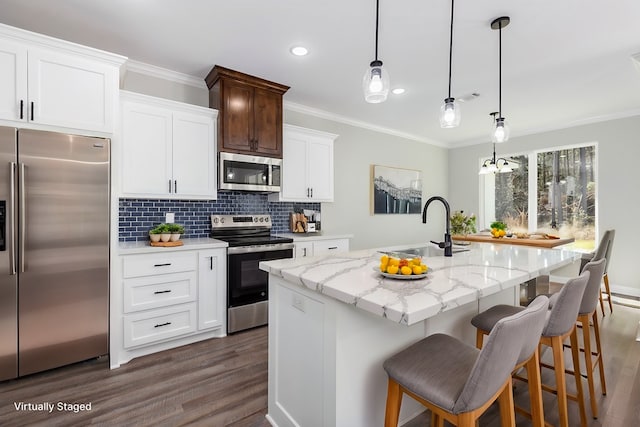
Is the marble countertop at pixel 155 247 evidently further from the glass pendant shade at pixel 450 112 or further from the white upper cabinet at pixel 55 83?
the glass pendant shade at pixel 450 112

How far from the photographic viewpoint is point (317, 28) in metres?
2.40

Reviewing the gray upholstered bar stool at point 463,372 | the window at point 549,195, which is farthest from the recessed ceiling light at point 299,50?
the window at point 549,195

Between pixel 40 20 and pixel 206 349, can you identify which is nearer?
pixel 40 20

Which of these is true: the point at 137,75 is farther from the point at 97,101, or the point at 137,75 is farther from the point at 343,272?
the point at 343,272

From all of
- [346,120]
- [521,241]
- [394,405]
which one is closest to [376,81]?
[394,405]

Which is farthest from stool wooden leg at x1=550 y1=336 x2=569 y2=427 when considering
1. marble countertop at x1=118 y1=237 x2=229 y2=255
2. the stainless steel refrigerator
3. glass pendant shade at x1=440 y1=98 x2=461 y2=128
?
the stainless steel refrigerator

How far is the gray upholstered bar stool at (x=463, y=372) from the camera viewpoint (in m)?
0.97

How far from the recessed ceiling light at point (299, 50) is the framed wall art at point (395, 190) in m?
2.60

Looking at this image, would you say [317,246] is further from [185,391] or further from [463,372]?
[463,372]

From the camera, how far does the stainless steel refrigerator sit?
2.05m

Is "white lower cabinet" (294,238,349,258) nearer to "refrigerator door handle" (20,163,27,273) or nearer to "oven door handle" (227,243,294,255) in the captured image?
"oven door handle" (227,243,294,255)

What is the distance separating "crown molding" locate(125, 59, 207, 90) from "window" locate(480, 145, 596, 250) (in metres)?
5.22

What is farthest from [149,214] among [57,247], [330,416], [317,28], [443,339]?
[443,339]

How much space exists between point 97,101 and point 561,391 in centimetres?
345
